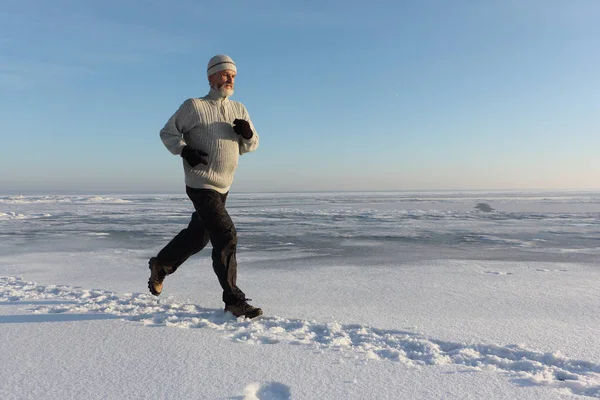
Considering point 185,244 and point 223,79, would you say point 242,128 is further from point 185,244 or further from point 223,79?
point 185,244

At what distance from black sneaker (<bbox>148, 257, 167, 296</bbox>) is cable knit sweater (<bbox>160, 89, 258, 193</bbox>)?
549 millimetres

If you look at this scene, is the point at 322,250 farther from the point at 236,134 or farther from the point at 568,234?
the point at 568,234

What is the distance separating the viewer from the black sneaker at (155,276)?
8.10 ft

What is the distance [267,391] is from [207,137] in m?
1.46

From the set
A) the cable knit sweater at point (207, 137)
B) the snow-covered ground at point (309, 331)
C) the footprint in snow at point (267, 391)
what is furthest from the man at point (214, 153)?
the footprint in snow at point (267, 391)

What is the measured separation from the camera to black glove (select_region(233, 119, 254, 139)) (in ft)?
7.77

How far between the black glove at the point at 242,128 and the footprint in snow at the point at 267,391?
141 cm

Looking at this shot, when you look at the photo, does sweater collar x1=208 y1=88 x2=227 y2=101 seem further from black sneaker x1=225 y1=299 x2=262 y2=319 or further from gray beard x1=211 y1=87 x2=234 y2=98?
black sneaker x1=225 y1=299 x2=262 y2=319

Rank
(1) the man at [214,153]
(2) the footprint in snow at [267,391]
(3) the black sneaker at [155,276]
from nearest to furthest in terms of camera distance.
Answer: (2) the footprint in snow at [267,391] < (1) the man at [214,153] < (3) the black sneaker at [155,276]

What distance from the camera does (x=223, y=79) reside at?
239cm

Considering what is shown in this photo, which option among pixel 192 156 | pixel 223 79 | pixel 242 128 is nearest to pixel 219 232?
pixel 192 156

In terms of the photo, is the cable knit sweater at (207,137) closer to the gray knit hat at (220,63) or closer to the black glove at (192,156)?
the black glove at (192,156)

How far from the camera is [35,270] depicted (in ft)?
11.9

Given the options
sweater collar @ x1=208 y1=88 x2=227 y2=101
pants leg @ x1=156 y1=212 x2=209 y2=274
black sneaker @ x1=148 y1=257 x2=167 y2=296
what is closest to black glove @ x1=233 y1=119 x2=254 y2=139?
sweater collar @ x1=208 y1=88 x2=227 y2=101
